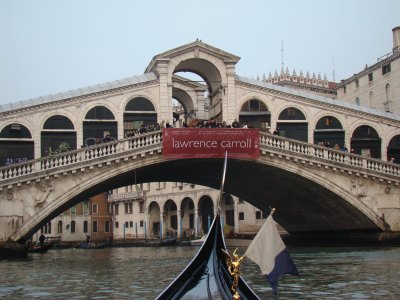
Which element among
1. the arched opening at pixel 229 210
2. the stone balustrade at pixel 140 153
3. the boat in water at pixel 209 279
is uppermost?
the stone balustrade at pixel 140 153

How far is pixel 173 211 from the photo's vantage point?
53.1 meters

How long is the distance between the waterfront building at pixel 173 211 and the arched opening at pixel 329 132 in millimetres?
15597

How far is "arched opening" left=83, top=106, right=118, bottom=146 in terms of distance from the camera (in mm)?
25859

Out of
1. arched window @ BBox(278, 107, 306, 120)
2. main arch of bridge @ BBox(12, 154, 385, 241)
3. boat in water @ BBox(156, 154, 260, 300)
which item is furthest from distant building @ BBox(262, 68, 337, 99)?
boat in water @ BBox(156, 154, 260, 300)

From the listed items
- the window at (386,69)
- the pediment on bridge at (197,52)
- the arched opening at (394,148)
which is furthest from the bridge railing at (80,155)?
the window at (386,69)

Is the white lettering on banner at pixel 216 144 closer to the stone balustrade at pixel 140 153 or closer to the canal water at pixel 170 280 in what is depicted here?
the stone balustrade at pixel 140 153

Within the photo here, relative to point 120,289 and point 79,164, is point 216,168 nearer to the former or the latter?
point 79,164

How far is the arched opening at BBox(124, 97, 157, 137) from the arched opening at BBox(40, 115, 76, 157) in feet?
7.09

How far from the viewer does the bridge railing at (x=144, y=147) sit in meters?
22.2

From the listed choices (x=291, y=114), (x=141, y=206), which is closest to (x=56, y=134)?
(x=291, y=114)

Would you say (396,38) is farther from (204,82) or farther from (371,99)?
(204,82)

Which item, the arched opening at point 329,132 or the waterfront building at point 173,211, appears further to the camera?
the waterfront building at point 173,211

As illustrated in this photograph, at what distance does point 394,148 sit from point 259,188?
19.7ft

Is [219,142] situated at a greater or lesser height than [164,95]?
lesser
